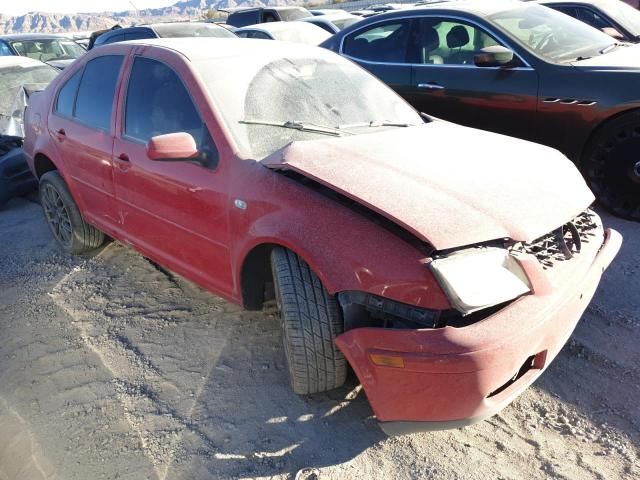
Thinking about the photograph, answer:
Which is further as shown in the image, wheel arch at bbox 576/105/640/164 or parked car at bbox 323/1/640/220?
parked car at bbox 323/1/640/220

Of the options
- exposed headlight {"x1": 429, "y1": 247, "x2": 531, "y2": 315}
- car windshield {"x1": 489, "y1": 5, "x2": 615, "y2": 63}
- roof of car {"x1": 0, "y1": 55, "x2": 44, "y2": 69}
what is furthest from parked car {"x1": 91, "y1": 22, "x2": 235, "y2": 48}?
exposed headlight {"x1": 429, "y1": 247, "x2": 531, "y2": 315}

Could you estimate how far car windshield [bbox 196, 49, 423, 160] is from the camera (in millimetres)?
2920

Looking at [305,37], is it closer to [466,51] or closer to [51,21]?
[466,51]

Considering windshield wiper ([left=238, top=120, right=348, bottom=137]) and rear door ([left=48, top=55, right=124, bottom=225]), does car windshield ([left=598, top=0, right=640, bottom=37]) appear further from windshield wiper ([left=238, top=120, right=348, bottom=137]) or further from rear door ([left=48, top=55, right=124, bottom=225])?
rear door ([left=48, top=55, right=124, bottom=225])

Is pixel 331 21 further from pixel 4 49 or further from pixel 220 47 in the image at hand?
pixel 220 47

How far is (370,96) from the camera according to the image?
3486 millimetres

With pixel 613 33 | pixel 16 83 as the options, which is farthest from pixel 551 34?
pixel 16 83

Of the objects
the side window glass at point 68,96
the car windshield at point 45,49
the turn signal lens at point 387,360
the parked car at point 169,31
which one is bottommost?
the car windshield at point 45,49

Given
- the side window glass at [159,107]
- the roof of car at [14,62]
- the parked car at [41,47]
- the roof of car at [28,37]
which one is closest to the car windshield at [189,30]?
the parked car at [41,47]

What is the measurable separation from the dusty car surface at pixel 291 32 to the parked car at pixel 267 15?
3.55m

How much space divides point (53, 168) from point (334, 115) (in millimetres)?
2598

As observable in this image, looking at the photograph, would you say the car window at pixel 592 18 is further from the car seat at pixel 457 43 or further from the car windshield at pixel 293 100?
the car windshield at pixel 293 100

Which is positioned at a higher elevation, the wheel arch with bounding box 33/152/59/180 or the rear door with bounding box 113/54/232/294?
the rear door with bounding box 113/54/232/294

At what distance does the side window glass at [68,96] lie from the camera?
4043 millimetres
